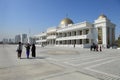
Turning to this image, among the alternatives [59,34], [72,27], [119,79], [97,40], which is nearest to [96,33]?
[97,40]

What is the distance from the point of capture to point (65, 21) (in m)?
69.6

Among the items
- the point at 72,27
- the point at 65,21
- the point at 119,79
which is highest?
the point at 65,21

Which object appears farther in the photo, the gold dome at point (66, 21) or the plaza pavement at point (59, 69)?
the gold dome at point (66, 21)

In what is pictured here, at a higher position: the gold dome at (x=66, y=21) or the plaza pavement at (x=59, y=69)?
the gold dome at (x=66, y=21)

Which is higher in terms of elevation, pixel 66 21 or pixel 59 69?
pixel 66 21

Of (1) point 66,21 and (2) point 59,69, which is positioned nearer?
(2) point 59,69

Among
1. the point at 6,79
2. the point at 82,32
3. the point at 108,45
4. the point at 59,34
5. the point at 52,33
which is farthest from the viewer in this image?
the point at 52,33

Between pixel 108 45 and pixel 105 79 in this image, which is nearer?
pixel 105 79

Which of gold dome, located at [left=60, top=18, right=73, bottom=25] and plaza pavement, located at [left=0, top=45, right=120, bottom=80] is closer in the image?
plaza pavement, located at [left=0, top=45, right=120, bottom=80]

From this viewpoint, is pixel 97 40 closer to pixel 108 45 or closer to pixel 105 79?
pixel 108 45

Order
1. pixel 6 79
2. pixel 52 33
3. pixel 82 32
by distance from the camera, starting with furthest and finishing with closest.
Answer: pixel 52 33
pixel 82 32
pixel 6 79

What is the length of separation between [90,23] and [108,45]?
995cm

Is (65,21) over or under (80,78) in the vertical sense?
over

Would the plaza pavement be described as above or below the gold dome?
below
